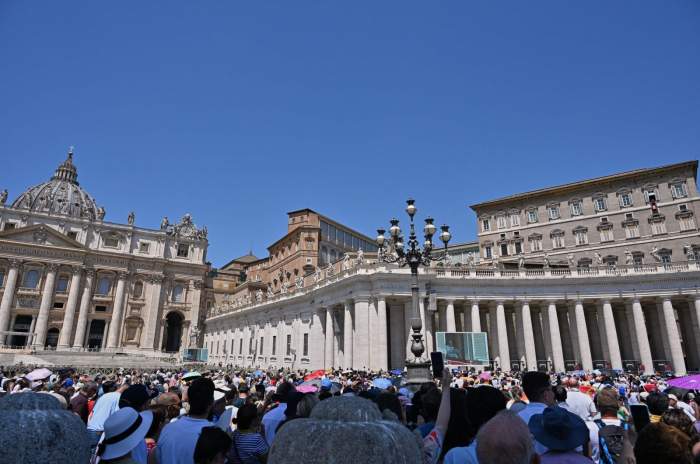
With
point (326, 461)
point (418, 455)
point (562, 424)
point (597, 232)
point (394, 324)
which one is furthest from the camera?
point (597, 232)

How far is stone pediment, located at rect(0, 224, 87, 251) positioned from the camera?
2447 inches

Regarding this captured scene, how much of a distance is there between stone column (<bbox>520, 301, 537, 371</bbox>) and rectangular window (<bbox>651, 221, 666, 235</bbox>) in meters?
20.3

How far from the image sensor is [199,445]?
12.9 feet

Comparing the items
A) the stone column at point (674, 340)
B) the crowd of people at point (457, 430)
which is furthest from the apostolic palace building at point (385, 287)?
the crowd of people at point (457, 430)

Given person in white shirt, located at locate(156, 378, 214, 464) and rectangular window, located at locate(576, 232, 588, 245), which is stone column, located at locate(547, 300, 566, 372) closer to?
rectangular window, located at locate(576, 232, 588, 245)

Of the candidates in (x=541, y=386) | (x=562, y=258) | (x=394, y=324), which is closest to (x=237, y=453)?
(x=541, y=386)

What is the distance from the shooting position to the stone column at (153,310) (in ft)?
225

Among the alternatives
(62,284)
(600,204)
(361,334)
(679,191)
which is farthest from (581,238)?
(62,284)

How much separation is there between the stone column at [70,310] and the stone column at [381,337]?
52.5 m

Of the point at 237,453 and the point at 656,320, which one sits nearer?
the point at 237,453

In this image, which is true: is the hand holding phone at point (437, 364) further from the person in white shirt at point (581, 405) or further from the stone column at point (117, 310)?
the stone column at point (117, 310)

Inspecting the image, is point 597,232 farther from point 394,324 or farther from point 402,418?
point 402,418

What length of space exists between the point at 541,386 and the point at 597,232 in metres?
51.5

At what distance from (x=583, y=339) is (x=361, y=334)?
19.5 m
